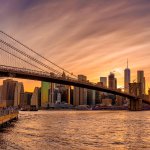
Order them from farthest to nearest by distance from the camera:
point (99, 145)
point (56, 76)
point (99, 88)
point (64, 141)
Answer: point (99, 88)
point (56, 76)
point (64, 141)
point (99, 145)

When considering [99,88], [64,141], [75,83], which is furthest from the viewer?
[99,88]

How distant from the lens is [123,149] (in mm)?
28938

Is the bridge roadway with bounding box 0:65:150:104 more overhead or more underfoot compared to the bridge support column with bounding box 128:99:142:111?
more overhead

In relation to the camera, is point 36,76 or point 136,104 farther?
point 136,104

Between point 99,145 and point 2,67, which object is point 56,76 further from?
point 99,145

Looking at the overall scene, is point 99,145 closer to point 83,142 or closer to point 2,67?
point 83,142

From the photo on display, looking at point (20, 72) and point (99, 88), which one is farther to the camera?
point (99, 88)

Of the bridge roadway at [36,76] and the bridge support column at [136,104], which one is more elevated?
the bridge roadway at [36,76]

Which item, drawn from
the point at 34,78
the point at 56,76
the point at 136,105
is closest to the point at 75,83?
the point at 56,76

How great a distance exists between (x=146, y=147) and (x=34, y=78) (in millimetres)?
74355

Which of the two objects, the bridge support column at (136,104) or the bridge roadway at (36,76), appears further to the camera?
the bridge support column at (136,104)

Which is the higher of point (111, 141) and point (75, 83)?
point (75, 83)

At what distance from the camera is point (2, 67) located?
87.2 m

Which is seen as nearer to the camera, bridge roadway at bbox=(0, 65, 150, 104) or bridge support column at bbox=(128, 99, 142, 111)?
bridge roadway at bbox=(0, 65, 150, 104)
